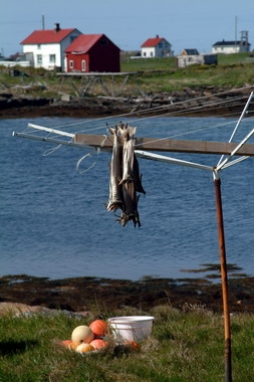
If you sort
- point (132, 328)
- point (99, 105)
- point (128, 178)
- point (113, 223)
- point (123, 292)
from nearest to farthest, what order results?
point (128, 178) → point (132, 328) → point (123, 292) → point (113, 223) → point (99, 105)

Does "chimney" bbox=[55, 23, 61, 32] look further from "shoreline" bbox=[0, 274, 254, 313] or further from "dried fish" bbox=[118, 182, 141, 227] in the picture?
"dried fish" bbox=[118, 182, 141, 227]

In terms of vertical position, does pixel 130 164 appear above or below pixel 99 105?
above

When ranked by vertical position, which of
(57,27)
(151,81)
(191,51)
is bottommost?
(151,81)

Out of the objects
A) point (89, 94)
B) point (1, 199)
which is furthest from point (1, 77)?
point (1, 199)

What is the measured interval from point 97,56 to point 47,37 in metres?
15.5

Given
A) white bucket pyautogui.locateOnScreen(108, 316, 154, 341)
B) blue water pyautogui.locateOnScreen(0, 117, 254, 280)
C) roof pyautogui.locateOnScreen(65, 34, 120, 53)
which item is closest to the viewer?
white bucket pyautogui.locateOnScreen(108, 316, 154, 341)

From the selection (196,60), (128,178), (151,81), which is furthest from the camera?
(196,60)

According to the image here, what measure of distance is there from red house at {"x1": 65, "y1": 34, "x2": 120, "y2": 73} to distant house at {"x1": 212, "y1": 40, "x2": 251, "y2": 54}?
5430 cm

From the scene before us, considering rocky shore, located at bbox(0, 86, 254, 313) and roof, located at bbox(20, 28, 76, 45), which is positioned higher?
roof, located at bbox(20, 28, 76, 45)

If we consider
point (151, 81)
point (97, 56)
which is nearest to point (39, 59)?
point (97, 56)

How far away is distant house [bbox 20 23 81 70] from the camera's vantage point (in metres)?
83.4

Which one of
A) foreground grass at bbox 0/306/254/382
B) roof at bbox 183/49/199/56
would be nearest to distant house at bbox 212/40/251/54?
roof at bbox 183/49/199/56

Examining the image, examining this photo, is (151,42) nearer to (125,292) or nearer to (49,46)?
(49,46)

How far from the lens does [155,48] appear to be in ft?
401
